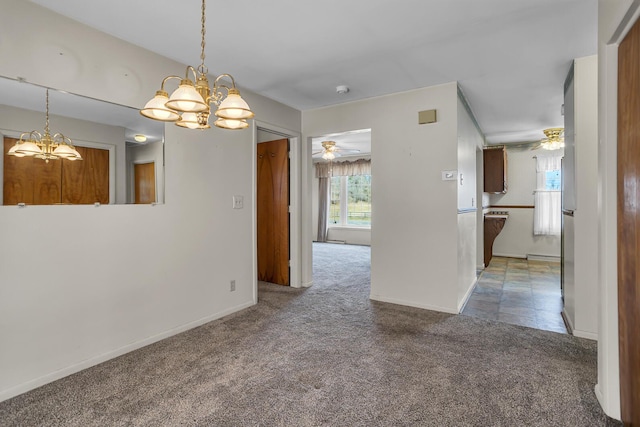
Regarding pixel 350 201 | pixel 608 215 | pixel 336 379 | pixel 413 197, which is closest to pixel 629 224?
pixel 608 215

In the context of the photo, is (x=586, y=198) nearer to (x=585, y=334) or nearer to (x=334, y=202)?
(x=585, y=334)

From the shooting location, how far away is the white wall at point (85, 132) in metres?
1.90

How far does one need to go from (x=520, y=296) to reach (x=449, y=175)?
189 cm

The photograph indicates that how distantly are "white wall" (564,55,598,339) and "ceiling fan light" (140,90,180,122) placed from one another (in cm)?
308

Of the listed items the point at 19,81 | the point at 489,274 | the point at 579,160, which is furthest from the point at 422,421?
the point at 489,274

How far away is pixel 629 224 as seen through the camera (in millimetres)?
1550

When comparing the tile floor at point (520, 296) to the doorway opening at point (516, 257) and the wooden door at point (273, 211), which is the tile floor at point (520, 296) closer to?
the doorway opening at point (516, 257)

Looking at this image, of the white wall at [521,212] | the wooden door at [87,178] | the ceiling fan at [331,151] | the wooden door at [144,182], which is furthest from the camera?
the white wall at [521,212]

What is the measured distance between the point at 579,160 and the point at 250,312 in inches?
129

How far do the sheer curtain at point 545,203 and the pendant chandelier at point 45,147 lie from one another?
23.4 ft

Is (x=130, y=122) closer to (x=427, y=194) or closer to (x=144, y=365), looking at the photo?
(x=144, y=365)

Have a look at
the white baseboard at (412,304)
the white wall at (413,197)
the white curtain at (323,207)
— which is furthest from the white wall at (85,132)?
the white curtain at (323,207)

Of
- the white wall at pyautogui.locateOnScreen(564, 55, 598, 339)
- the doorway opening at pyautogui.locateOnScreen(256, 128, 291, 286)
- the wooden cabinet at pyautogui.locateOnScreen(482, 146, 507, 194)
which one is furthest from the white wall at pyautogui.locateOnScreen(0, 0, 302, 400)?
the wooden cabinet at pyautogui.locateOnScreen(482, 146, 507, 194)

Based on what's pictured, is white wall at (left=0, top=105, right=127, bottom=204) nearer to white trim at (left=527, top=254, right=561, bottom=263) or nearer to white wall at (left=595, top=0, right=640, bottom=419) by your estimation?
white wall at (left=595, top=0, right=640, bottom=419)
